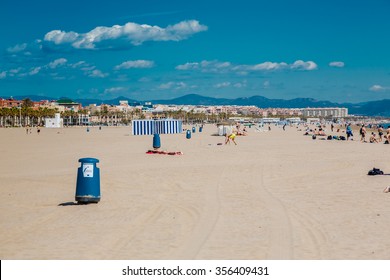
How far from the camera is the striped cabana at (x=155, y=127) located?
5000cm

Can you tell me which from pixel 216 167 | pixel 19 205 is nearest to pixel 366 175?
pixel 216 167

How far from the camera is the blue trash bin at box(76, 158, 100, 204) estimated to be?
8961 mm

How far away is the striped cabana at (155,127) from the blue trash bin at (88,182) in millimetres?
40619

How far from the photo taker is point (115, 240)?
6.43m

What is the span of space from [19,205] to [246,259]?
524cm

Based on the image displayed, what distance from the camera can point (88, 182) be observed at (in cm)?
908

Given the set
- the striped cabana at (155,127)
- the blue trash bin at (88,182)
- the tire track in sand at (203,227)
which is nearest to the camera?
the tire track in sand at (203,227)

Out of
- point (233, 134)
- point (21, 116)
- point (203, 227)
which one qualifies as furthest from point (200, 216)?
point (21, 116)

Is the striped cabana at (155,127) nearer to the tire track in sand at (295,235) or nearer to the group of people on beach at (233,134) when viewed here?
the group of people on beach at (233,134)

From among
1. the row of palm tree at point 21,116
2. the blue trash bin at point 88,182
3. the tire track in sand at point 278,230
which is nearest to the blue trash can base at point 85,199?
the blue trash bin at point 88,182

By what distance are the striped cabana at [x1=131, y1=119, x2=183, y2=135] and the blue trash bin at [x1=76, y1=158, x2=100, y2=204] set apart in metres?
40.6

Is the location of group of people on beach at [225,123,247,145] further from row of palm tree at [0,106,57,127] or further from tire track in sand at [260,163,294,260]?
row of palm tree at [0,106,57,127]

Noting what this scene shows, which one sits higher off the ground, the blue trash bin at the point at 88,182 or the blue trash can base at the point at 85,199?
the blue trash bin at the point at 88,182

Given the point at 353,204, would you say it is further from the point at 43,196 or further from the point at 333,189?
the point at 43,196
